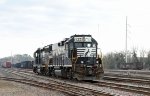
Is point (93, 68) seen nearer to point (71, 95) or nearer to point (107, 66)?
point (71, 95)

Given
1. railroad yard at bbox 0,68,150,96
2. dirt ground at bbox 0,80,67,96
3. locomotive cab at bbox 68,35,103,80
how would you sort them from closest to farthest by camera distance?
railroad yard at bbox 0,68,150,96 < dirt ground at bbox 0,80,67,96 < locomotive cab at bbox 68,35,103,80

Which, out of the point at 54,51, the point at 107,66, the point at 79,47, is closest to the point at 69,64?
the point at 79,47

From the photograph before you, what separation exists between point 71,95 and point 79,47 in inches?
487

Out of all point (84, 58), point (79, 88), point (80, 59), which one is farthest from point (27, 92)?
point (84, 58)

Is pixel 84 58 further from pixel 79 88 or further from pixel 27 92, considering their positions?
pixel 27 92

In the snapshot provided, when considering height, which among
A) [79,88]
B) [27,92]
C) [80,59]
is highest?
Result: [80,59]

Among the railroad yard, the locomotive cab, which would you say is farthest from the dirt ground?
the locomotive cab

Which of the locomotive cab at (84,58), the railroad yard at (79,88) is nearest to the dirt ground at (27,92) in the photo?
Result: the railroad yard at (79,88)

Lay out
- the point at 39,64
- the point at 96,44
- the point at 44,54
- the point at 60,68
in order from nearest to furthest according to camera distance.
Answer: the point at 96,44 → the point at 60,68 → the point at 44,54 → the point at 39,64

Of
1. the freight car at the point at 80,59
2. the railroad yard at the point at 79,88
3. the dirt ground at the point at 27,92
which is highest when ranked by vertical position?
the freight car at the point at 80,59

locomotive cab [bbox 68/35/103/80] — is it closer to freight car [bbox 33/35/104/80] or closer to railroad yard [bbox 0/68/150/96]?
freight car [bbox 33/35/104/80]

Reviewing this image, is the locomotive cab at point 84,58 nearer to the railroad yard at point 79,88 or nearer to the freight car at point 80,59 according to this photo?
the freight car at point 80,59

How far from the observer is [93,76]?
91.6 feet

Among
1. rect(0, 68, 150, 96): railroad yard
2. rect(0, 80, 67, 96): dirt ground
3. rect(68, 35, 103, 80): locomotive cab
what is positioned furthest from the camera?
rect(68, 35, 103, 80): locomotive cab
